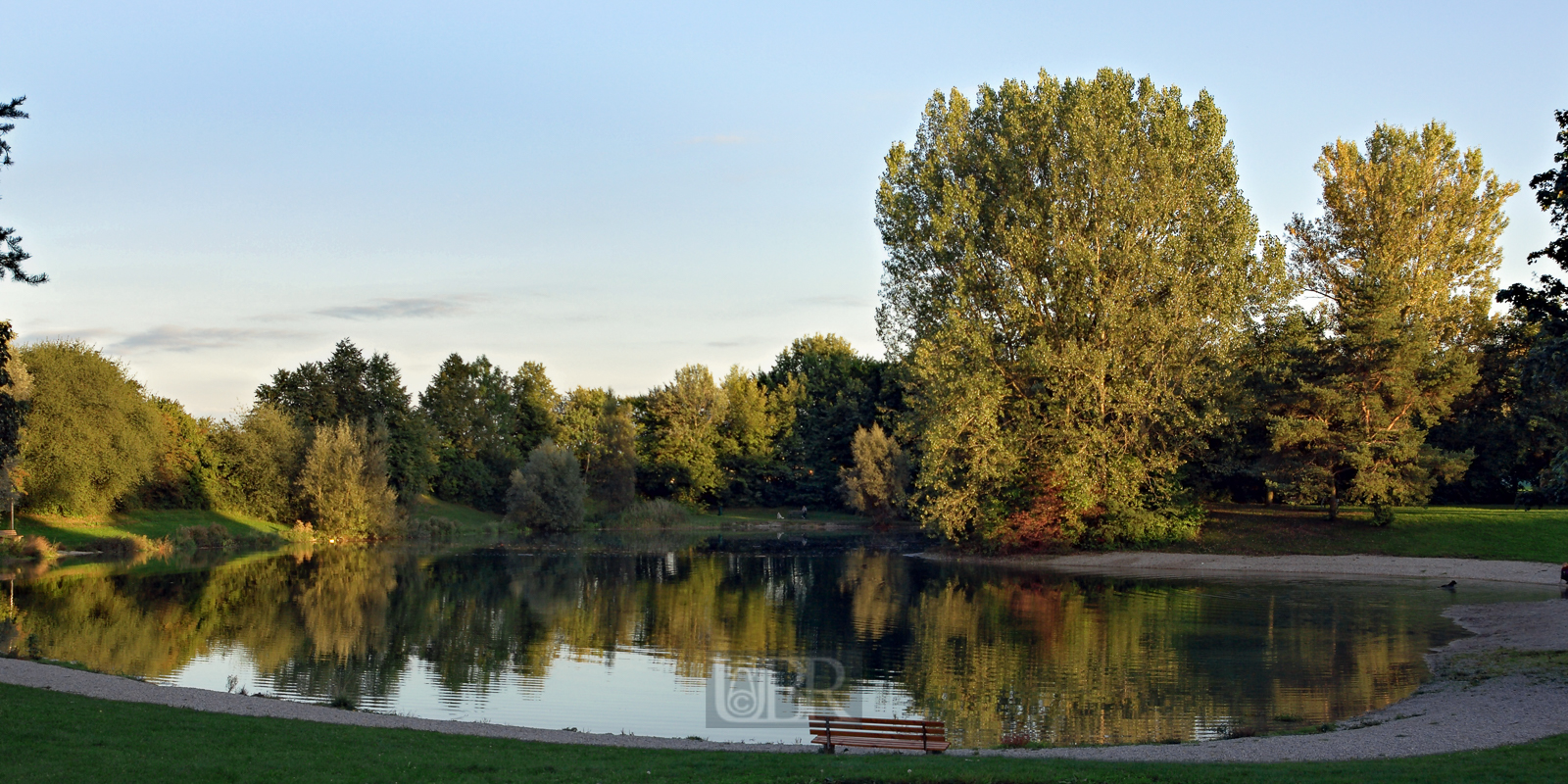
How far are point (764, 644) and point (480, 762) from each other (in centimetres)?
1315

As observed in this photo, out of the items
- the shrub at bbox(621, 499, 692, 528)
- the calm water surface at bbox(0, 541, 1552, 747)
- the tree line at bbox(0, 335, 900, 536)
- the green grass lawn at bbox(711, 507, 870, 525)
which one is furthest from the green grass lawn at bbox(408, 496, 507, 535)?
the calm water surface at bbox(0, 541, 1552, 747)

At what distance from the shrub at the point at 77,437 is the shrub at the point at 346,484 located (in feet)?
28.3

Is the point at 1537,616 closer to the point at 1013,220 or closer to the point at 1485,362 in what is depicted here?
the point at 1013,220

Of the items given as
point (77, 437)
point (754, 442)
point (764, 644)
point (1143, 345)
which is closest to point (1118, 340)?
point (1143, 345)

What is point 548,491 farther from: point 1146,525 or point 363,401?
point 1146,525

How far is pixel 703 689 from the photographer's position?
766 inches

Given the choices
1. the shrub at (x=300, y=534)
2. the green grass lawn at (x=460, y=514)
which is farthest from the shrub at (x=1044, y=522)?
the shrub at (x=300, y=534)

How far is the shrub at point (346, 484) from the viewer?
A: 193ft

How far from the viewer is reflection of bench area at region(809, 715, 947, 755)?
522 inches

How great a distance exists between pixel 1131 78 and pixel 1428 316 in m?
19.4

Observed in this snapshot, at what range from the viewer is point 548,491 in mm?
67625

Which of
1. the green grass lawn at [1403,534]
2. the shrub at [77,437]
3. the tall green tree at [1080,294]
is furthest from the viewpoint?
the shrub at [77,437]

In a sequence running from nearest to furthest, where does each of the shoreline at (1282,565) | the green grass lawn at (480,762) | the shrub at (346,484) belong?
the green grass lawn at (480,762), the shoreline at (1282,565), the shrub at (346,484)

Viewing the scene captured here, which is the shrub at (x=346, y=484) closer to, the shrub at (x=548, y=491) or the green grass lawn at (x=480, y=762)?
the shrub at (x=548, y=491)
